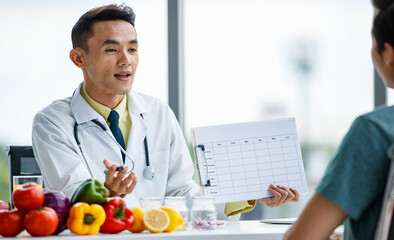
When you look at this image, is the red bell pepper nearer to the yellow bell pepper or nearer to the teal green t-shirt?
the yellow bell pepper

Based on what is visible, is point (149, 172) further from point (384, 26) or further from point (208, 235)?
point (384, 26)

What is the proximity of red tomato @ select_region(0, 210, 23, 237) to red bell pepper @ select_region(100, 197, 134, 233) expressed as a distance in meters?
0.25

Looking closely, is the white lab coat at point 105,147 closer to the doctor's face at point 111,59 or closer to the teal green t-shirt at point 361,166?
the doctor's face at point 111,59

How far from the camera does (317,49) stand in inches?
165

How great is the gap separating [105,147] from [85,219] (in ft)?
2.95

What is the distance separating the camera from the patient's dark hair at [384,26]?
129cm

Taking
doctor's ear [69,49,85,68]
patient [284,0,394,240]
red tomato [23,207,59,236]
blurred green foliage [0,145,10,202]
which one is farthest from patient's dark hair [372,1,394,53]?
blurred green foliage [0,145,10,202]

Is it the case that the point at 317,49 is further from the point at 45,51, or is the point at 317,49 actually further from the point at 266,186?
the point at 266,186

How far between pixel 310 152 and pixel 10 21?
2239 millimetres

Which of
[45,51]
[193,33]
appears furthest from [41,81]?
[193,33]

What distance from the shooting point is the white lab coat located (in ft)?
8.09

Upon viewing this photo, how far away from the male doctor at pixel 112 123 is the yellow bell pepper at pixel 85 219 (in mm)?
727

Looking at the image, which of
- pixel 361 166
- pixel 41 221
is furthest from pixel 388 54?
pixel 41 221

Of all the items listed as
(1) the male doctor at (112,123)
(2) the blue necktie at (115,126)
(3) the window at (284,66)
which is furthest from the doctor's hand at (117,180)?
(3) the window at (284,66)
